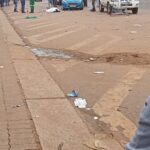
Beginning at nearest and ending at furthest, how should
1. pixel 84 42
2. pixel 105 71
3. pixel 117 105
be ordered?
pixel 117 105, pixel 105 71, pixel 84 42

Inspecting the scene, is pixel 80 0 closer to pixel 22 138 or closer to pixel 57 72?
pixel 57 72

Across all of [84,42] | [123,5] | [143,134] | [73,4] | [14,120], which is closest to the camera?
[143,134]

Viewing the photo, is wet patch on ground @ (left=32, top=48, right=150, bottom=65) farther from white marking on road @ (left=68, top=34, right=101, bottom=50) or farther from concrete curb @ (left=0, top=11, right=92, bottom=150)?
concrete curb @ (left=0, top=11, right=92, bottom=150)

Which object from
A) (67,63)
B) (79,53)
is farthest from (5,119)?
(79,53)

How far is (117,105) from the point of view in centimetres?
790

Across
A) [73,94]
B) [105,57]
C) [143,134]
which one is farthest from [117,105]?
[143,134]

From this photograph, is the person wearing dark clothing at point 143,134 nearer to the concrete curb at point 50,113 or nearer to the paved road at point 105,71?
the concrete curb at point 50,113

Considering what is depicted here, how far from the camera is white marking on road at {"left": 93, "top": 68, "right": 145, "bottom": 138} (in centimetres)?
670

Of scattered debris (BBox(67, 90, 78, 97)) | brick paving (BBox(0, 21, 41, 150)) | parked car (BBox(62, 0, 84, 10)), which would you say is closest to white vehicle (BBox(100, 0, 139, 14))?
parked car (BBox(62, 0, 84, 10))

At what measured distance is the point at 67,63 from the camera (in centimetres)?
1270

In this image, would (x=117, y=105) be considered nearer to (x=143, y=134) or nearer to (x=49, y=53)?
(x=143, y=134)

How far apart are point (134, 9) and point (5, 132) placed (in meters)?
30.1

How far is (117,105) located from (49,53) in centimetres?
715

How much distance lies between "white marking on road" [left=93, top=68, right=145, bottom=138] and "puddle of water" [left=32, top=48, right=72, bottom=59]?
3724 mm
